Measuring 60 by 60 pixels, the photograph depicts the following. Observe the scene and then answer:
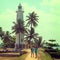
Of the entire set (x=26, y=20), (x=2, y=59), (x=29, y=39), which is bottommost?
(x=2, y=59)

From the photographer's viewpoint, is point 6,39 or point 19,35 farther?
point 6,39

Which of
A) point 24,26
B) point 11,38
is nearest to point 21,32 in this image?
point 24,26

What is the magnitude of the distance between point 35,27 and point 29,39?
351 cm

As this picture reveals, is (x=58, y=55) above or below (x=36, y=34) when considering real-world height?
below

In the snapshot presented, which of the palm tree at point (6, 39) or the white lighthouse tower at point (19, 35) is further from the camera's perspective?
the palm tree at point (6, 39)

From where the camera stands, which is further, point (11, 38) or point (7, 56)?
point (11, 38)

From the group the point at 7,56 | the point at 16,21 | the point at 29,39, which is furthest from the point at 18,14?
the point at 7,56

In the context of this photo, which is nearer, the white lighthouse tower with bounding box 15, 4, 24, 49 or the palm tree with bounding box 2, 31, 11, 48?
the white lighthouse tower with bounding box 15, 4, 24, 49

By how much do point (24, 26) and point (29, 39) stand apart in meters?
4.04

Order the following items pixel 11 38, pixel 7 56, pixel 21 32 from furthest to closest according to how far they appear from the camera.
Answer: pixel 11 38 → pixel 21 32 → pixel 7 56

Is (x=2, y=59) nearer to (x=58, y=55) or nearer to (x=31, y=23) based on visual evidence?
(x=58, y=55)

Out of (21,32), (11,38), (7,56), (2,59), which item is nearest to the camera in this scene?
(2,59)

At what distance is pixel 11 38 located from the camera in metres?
87.0

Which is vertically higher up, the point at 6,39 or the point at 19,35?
the point at 19,35
